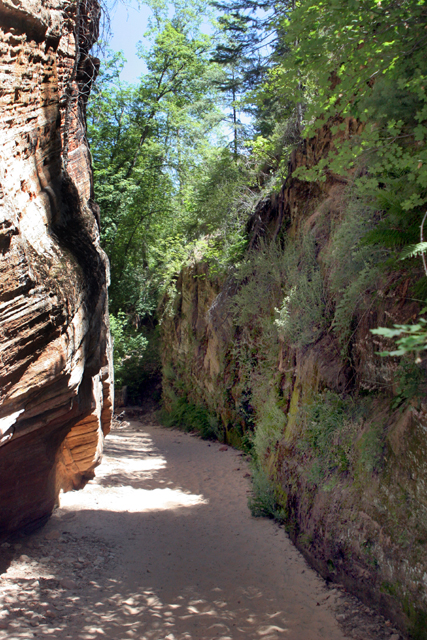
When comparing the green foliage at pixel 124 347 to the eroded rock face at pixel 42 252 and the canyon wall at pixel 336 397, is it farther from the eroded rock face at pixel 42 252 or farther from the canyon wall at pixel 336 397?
the eroded rock face at pixel 42 252

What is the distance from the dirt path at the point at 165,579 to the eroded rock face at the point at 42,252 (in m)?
0.86

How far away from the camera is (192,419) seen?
15.0 meters

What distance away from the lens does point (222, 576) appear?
202 inches

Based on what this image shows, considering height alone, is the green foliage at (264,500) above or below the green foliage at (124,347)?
below

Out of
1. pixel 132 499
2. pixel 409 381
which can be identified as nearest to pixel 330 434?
pixel 409 381

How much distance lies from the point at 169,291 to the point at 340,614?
14.0 metres

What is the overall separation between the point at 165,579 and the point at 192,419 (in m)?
9.93

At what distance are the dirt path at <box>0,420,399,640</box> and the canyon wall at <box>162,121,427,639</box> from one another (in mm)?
383

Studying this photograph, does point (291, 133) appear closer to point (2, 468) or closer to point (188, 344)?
point (188, 344)

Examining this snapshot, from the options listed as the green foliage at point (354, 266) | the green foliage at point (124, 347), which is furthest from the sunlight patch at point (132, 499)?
the green foliage at point (124, 347)

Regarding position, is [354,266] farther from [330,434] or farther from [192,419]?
[192,419]

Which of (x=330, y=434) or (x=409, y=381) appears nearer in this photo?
(x=409, y=381)

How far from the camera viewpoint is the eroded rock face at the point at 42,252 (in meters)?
3.68

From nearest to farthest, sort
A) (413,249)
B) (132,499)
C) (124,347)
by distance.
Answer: (413,249) < (132,499) < (124,347)
